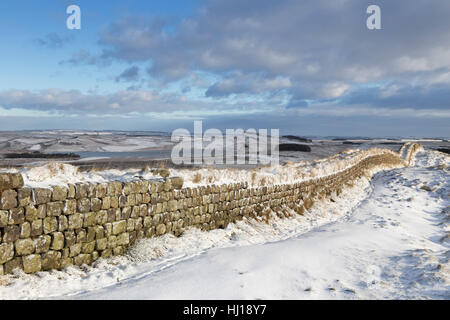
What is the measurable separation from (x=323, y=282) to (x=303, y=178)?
8011mm

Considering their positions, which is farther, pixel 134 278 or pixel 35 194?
pixel 134 278

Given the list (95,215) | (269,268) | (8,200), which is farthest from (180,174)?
(8,200)

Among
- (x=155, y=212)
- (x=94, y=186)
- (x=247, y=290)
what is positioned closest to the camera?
(x=247, y=290)

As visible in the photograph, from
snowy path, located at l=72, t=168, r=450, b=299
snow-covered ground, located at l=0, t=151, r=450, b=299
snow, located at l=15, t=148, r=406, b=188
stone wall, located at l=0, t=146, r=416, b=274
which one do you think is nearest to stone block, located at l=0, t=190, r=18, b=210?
stone wall, located at l=0, t=146, r=416, b=274

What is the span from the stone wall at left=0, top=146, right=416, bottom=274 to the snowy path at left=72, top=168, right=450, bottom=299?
1.16 m

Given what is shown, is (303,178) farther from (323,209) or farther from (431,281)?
(431,281)

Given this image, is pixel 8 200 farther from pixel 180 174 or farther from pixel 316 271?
pixel 316 271

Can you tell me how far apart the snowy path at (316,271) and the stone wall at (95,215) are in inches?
45.6

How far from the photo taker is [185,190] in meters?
8.26

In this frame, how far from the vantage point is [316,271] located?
5898 millimetres

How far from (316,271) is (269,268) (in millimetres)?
833

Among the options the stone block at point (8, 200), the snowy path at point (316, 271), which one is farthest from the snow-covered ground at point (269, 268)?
the stone block at point (8, 200)

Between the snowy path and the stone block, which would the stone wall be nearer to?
the stone block

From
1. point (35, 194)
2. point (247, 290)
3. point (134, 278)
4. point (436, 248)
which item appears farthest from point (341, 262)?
point (35, 194)
